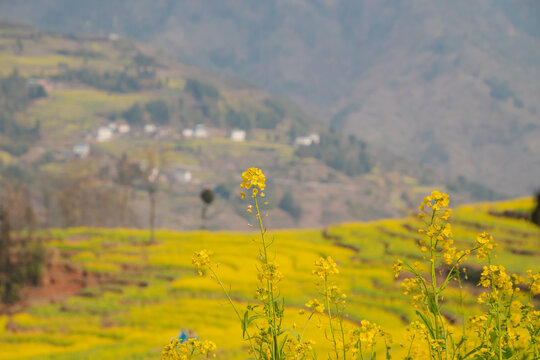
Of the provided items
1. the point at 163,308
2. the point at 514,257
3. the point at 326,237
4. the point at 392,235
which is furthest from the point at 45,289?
the point at 514,257

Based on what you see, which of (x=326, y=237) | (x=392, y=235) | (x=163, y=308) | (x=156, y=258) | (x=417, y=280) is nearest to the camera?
(x=417, y=280)

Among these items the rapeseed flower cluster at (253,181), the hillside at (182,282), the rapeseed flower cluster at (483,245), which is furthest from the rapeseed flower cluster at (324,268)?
the hillside at (182,282)

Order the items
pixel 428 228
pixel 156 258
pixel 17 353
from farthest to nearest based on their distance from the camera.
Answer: pixel 156 258, pixel 17 353, pixel 428 228

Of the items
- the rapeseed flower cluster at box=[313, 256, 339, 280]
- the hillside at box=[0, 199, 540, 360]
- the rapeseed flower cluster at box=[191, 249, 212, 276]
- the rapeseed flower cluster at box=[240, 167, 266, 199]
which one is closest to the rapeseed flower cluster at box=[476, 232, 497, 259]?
the rapeseed flower cluster at box=[313, 256, 339, 280]

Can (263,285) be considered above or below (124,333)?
above

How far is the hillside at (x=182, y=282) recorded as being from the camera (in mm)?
29219

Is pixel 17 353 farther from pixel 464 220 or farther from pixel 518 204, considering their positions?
pixel 518 204

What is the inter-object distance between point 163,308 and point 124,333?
→ 4.04 metres

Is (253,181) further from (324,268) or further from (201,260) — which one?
(324,268)

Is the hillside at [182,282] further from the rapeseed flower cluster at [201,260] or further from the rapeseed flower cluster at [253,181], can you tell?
the rapeseed flower cluster at [253,181]

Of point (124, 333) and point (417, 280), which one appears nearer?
point (417, 280)

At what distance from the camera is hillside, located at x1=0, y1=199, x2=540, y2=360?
95.9ft

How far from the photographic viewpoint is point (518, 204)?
174 feet

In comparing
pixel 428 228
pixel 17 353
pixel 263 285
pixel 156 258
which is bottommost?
pixel 17 353
